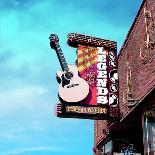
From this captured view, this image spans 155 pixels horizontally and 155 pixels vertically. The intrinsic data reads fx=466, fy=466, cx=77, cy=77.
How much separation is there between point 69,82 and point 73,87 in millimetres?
329

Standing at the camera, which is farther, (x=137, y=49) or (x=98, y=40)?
(x=98, y=40)

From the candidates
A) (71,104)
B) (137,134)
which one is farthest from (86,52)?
(137,134)

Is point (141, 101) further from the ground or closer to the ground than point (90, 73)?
closer to the ground

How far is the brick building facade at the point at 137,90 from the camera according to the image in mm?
18562

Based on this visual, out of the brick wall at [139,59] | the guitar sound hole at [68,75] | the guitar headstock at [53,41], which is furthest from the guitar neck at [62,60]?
Answer: the brick wall at [139,59]

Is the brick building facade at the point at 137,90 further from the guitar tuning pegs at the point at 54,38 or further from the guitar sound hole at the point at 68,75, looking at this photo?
the guitar tuning pegs at the point at 54,38

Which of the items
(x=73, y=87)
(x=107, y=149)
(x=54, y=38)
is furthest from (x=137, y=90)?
(x=107, y=149)

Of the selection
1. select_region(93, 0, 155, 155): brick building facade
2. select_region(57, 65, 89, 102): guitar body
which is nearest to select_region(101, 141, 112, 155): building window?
select_region(93, 0, 155, 155): brick building facade

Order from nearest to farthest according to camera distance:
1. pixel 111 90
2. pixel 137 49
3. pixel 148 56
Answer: pixel 148 56 < pixel 137 49 < pixel 111 90

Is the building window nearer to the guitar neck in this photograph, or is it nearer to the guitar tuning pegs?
the guitar neck

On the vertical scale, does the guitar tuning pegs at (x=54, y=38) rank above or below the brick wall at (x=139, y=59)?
above

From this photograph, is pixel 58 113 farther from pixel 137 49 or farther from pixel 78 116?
pixel 137 49

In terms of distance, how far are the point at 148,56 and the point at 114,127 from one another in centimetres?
517

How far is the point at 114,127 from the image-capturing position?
22922 millimetres
